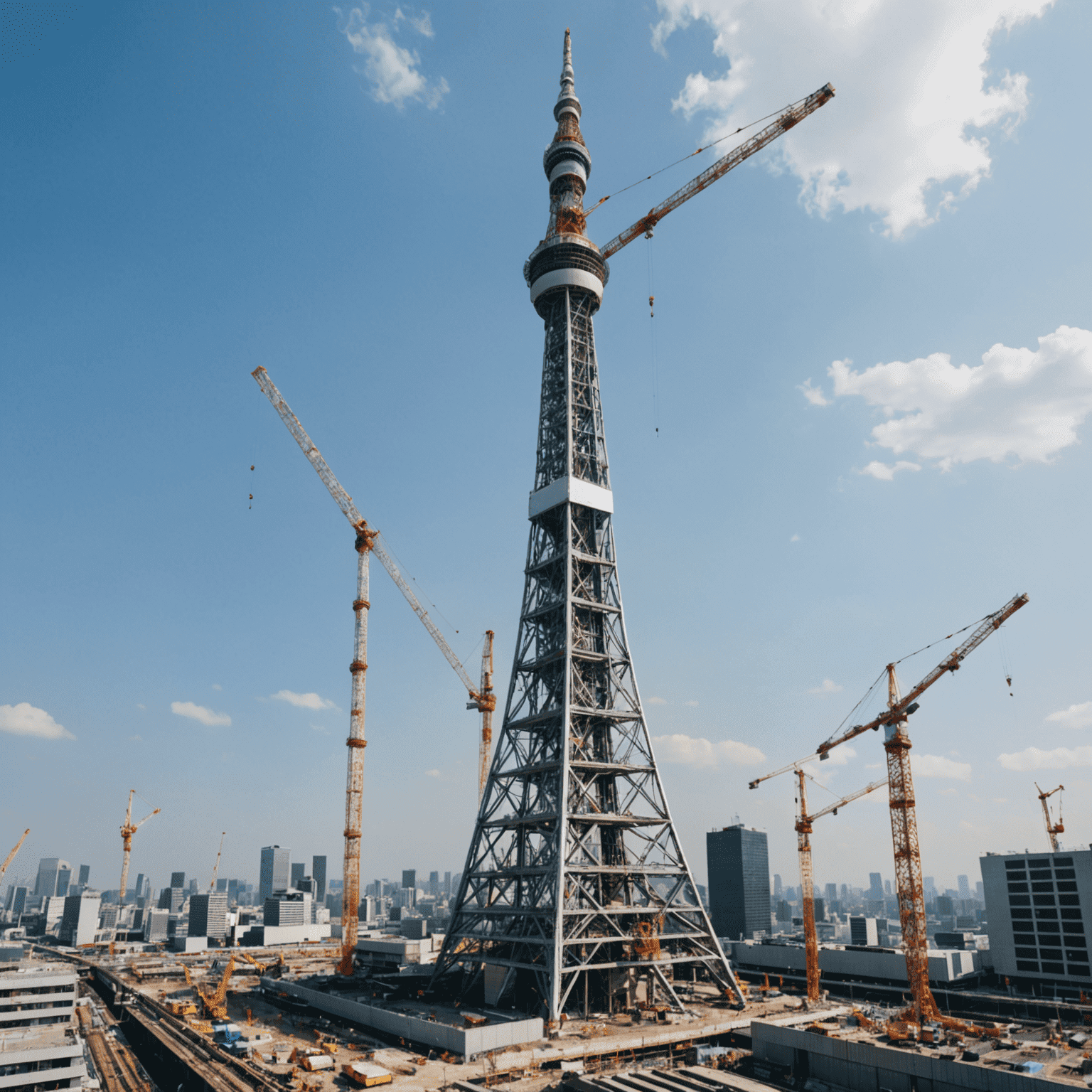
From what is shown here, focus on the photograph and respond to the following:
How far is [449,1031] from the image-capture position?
68.7 metres

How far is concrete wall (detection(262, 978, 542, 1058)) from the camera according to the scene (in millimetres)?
67312

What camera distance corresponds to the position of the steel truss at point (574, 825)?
8294cm

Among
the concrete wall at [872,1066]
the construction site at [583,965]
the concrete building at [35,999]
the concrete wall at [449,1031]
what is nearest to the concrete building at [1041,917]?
the construction site at [583,965]

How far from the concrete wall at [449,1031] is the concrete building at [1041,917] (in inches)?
3338

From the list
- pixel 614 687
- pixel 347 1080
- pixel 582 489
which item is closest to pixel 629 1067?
pixel 347 1080

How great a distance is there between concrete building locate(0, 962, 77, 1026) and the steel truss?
36.7 meters

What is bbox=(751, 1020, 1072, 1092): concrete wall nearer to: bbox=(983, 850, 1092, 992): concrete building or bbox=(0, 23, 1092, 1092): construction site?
bbox=(0, 23, 1092, 1092): construction site

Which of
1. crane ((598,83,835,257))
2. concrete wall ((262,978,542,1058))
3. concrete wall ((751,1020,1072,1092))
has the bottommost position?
concrete wall ((262,978,542,1058))

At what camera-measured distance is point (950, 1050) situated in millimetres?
59469

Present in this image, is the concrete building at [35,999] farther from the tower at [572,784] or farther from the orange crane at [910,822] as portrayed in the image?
the orange crane at [910,822]

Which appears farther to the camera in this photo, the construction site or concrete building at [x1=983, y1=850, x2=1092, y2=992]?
concrete building at [x1=983, y1=850, x2=1092, y2=992]

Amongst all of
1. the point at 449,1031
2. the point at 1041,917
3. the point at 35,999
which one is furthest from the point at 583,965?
the point at 1041,917

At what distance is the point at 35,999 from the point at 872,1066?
7457cm

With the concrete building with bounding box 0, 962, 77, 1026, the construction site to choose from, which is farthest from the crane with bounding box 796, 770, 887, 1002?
the concrete building with bounding box 0, 962, 77, 1026
